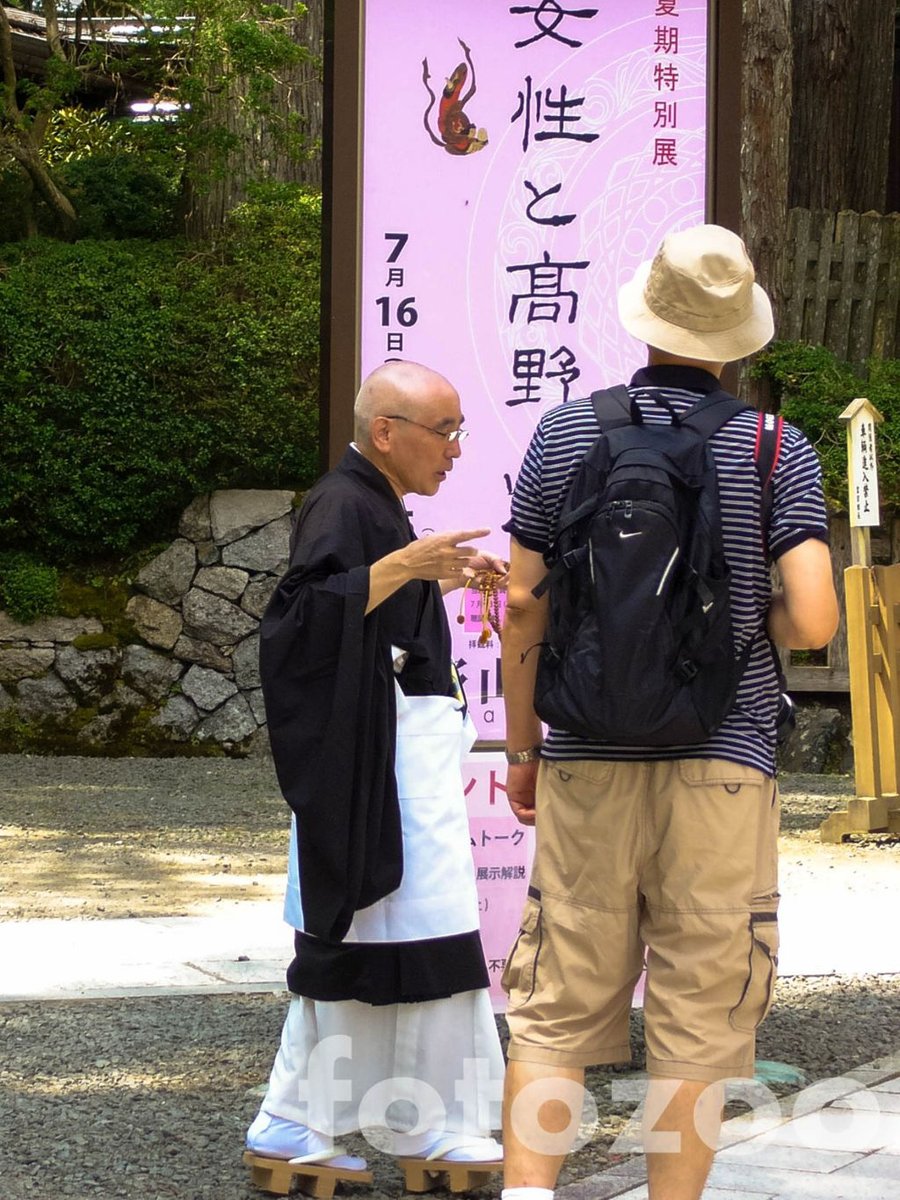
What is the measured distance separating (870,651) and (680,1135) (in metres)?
5.91

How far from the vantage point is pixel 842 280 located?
42.5 feet

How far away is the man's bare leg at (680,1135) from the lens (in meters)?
2.51

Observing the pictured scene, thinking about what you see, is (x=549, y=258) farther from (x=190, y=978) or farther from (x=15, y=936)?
(x=15, y=936)

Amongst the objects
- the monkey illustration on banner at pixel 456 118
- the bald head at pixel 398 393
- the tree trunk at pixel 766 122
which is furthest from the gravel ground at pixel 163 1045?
the tree trunk at pixel 766 122

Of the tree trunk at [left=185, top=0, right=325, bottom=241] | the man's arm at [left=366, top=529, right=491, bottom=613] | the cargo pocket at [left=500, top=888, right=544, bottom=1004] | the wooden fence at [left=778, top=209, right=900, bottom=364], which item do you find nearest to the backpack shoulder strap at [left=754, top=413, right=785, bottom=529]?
the man's arm at [left=366, top=529, right=491, bottom=613]

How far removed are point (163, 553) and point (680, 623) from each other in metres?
8.69

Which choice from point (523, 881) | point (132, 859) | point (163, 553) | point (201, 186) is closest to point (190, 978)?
point (523, 881)

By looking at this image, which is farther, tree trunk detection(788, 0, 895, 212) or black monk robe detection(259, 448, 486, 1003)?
tree trunk detection(788, 0, 895, 212)

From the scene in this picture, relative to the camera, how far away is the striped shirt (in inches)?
99.9

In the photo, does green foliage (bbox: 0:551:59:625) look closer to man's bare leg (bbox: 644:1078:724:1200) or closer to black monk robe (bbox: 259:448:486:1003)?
black monk robe (bbox: 259:448:486:1003)

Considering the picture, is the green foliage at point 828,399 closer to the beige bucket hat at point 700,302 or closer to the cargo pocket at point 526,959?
the beige bucket hat at point 700,302

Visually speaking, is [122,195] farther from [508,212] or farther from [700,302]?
[700,302]

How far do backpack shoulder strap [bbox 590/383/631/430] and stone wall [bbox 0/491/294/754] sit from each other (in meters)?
8.08

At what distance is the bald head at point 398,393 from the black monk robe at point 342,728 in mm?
138
